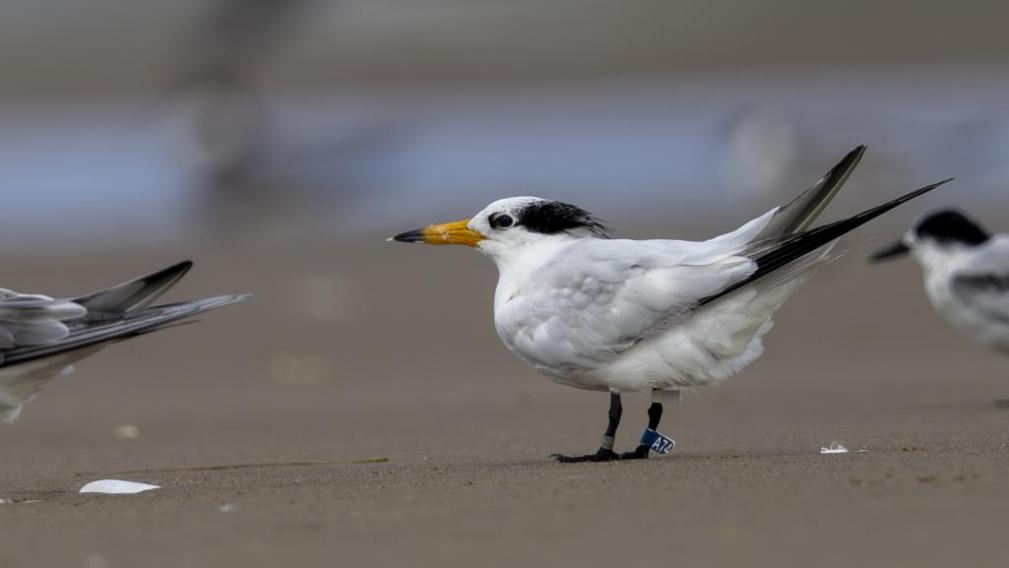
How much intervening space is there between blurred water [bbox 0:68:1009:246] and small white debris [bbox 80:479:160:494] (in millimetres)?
9153

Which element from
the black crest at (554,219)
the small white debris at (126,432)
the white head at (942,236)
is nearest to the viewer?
the black crest at (554,219)

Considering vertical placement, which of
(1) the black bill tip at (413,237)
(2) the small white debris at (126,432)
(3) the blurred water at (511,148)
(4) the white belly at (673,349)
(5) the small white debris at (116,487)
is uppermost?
(3) the blurred water at (511,148)

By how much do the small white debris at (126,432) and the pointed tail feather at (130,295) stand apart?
5.98 ft

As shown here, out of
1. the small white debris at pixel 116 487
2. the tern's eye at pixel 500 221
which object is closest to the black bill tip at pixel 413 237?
the tern's eye at pixel 500 221

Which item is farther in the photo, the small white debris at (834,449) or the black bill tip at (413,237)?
the black bill tip at (413,237)

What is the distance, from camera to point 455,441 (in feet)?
20.7

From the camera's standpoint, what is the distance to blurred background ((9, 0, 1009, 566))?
6.12 metres

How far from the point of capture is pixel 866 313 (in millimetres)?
10141

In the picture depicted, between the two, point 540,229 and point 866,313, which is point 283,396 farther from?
point 866,313

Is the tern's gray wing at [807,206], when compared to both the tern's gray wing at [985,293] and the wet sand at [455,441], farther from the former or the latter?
the tern's gray wing at [985,293]

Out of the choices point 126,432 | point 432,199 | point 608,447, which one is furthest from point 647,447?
point 432,199

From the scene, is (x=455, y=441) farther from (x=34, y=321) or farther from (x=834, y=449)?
(x=34, y=321)

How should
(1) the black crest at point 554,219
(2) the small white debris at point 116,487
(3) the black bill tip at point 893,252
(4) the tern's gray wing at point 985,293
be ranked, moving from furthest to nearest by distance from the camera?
1. (3) the black bill tip at point 893,252
2. (4) the tern's gray wing at point 985,293
3. (1) the black crest at point 554,219
4. (2) the small white debris at point 116,487

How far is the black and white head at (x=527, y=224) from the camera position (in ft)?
19.3
